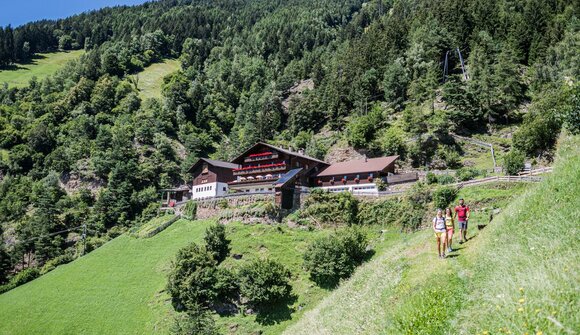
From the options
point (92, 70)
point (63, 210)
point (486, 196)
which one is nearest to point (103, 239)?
point (63, 210)

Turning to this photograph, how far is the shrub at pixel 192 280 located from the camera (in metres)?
41.8

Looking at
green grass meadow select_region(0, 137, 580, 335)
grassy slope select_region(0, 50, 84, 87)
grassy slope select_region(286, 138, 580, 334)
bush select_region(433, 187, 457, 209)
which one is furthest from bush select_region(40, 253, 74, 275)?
grassy slope select_region(0, 50, 84, 87)

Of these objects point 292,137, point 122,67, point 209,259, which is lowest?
point 209,259

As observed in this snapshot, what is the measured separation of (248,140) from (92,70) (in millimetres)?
85459

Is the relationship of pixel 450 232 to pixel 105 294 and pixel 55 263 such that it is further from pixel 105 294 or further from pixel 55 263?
pixel 55 263

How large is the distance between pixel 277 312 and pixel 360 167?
104 feet

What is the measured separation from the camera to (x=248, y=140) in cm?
10956

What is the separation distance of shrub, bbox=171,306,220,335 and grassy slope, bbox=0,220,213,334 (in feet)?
17.3

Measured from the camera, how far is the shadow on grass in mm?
38722

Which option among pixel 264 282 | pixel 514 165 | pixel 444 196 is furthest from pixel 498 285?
pixel 514 165

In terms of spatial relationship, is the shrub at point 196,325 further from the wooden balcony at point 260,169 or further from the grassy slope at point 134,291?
the wooden balcony at point 260,169

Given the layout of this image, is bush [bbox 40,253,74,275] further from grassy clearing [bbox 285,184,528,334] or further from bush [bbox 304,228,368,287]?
grassy clearing [bbox 285,184,528,334]

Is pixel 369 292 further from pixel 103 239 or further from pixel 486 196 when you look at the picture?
pixel 103 239

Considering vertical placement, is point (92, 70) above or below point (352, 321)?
above
